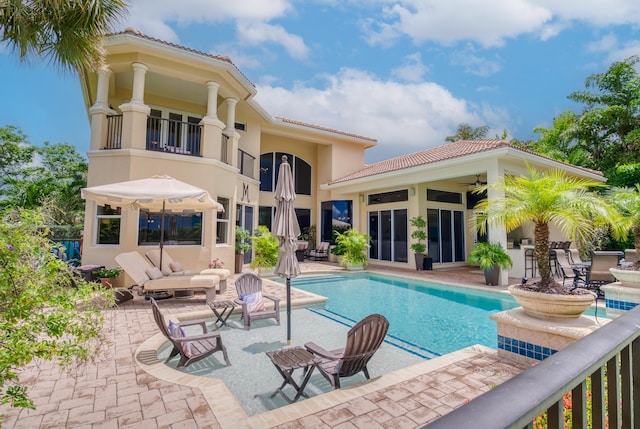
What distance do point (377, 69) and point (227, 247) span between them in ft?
46.2

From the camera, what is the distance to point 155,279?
26.0ft

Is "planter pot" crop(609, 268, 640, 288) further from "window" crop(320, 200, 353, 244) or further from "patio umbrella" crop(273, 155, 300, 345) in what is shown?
"window" crop(320, 200, 353, 244)

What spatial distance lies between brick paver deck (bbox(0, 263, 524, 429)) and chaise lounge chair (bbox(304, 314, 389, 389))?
278 millimetres

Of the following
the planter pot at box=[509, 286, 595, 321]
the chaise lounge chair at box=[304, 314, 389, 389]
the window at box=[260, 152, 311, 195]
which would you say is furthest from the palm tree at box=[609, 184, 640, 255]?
the window at box=[260, 152, 311, 195]

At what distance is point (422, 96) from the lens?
2820 cm

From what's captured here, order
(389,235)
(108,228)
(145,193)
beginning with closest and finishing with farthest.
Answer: (145,193) < (108,228) < (389,235)

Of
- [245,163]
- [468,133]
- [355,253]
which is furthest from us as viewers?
[468,133]

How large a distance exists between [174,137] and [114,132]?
2.16 m

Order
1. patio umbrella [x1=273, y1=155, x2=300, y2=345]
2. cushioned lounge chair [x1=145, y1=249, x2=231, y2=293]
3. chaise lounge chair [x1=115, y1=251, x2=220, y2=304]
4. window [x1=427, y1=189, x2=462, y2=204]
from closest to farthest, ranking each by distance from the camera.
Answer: patio umbrella [x1=273, y1=155, x2=300, y2=345], chaise lounge chair [x1=115, y1=251, x2=220, y2=304], cushioned lounge chair [x1=145, y1=249, x2=231, y2=293], window [x1=427, y1=189, x2=462, y2=204]

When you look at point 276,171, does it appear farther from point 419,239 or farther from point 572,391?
point 572,391

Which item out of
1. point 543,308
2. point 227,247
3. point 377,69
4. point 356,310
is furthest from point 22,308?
point 377,69

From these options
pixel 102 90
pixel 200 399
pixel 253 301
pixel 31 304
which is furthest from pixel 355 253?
pixel 31 304

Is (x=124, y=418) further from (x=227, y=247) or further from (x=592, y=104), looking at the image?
(x=592, y=104)

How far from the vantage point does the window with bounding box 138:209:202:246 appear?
10672 mm
